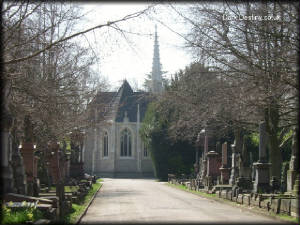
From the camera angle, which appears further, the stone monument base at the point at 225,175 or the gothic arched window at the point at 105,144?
the gothic arched window at the point at 105,144

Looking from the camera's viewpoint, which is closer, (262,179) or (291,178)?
(291,178)

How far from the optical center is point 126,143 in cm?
6781

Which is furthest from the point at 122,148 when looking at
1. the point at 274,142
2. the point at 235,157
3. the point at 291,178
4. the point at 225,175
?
the point at 291,178

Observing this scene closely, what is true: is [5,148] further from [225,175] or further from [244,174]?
[225,175]

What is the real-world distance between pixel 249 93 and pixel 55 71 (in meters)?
7.24

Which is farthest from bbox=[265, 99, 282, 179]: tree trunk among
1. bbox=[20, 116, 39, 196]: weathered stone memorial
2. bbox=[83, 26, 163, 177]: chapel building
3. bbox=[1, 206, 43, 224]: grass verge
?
bbox=[83, 26, 163, 177]: chapel building

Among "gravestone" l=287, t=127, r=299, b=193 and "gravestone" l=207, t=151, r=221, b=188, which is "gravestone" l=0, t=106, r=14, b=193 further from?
"gravestone" l=207, t=151, r=221, b=188

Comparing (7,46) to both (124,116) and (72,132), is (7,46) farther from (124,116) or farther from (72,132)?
(124,116)

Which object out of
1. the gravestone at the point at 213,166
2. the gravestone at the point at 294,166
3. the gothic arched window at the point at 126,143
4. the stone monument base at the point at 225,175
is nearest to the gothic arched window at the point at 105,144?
the gothic arched window at the point at 126,143

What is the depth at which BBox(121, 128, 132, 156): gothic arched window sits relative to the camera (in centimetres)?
6731

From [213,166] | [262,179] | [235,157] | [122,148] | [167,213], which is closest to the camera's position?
[167,213]

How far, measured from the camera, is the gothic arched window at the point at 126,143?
67312 millimetres

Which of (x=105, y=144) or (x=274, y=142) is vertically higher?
(x=274, y=142)

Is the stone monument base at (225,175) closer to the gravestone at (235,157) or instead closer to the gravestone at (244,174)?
the gravestone at (235,157)
